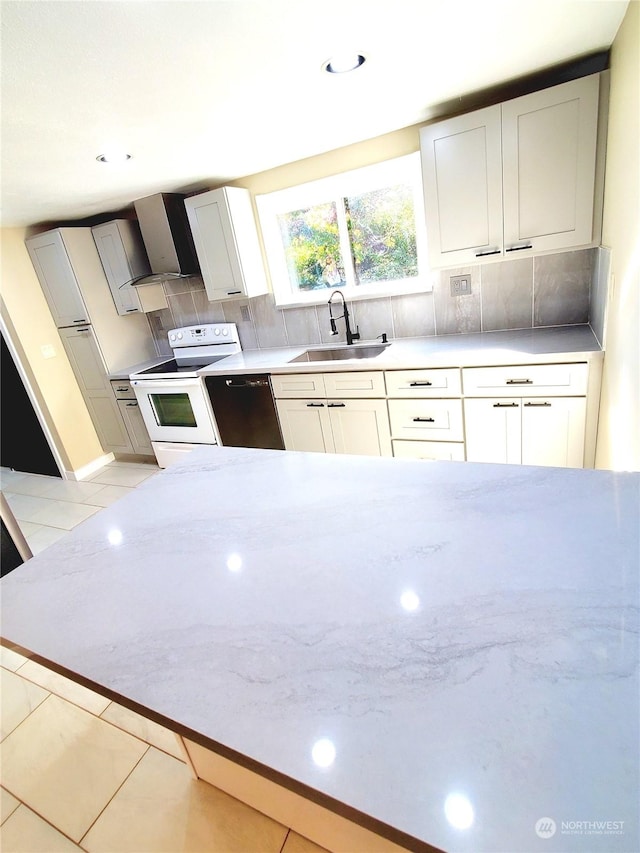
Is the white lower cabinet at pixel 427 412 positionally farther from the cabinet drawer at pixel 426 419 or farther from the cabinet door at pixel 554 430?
the cabinet door at pixel 554 430

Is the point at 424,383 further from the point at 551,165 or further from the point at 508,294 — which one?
the point at 551,165

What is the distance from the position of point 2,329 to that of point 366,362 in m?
3.19

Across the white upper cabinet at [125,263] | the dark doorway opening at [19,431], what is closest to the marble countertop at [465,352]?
the white upper cabinet at [125,263]

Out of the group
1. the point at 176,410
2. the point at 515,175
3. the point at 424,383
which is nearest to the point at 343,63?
the point at 515,175

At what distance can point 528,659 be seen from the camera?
0.58 meters

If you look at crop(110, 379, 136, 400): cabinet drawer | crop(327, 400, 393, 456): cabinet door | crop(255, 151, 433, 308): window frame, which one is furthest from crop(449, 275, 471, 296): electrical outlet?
crop(110, 379, 136, 400): cabinet drawer

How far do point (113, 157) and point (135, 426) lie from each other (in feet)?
7.49

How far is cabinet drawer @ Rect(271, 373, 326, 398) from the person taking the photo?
2791 millimetres

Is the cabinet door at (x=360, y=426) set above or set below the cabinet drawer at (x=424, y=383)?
below

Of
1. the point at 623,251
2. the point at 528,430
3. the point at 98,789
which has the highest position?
the point at 623,251

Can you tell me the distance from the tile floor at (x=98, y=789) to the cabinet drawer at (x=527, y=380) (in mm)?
2050

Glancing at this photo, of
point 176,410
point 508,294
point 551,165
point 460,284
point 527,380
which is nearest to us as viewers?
point 551,165

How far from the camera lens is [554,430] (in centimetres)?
225

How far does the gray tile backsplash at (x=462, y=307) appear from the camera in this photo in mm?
2455
